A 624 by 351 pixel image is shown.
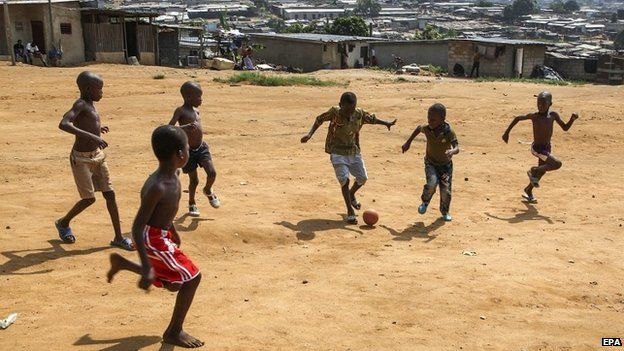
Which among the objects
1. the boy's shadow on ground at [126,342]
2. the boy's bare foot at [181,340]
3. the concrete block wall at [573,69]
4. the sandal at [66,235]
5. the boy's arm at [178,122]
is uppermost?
the boy's arm at [178,122]

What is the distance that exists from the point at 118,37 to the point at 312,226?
26234 millimetres

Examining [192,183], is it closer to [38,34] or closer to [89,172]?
[89,172]

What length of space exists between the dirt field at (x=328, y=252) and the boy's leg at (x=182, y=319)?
4.3 inches

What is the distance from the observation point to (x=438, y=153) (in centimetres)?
892

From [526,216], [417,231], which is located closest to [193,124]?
[417,231]

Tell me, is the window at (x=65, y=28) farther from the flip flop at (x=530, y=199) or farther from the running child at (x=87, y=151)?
the running child at (x=87, y=151)

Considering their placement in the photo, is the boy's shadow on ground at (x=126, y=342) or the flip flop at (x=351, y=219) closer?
the boy's shadow on ground at (x=126, y=342)

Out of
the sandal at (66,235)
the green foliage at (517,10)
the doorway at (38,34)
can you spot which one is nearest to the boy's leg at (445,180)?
the sandal at (66,235)

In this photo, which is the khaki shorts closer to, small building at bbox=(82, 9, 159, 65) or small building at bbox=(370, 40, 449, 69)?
small building at bbox=(82, 9, 159, 65)

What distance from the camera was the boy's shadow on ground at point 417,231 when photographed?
8.35 m

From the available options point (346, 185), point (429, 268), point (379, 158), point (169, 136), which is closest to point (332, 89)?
point (379, 158)

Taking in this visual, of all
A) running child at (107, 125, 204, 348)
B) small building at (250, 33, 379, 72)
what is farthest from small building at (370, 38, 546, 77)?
running child at (107, 125, 204, 348)

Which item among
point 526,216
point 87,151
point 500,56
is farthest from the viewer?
point 500,56

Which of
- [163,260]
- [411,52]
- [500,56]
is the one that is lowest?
[411,52]
